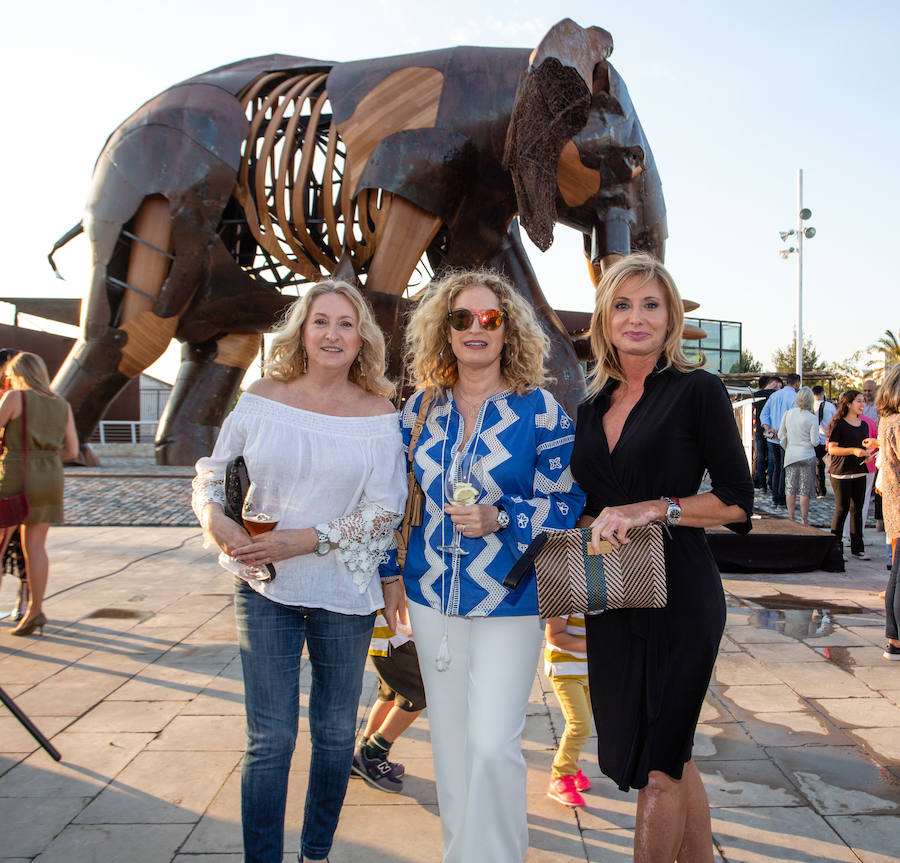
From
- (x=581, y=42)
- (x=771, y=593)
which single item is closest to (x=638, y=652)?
(x=771, y=593)

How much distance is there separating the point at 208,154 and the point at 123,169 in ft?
3.07

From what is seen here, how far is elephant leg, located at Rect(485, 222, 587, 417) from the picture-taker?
6.82m

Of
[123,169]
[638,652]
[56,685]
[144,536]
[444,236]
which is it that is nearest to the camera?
[638,652]

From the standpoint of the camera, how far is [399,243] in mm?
6246

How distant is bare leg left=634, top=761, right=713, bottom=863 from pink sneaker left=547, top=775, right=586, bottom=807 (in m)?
0.67

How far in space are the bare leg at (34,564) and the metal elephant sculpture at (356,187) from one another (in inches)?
112

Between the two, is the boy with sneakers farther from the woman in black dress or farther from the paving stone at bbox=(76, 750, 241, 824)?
the woman in black dress

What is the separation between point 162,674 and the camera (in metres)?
3.98

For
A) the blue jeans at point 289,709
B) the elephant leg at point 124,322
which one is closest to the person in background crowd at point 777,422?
the elephant leg at point 124,322

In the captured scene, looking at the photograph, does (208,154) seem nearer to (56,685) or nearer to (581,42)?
(581,42)

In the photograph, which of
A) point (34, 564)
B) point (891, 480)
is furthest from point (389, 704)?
point (891, 480)

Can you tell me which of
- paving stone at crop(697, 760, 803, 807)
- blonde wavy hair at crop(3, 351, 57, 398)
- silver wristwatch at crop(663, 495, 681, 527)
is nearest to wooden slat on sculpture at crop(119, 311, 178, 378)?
blonde wavy hair at crop(3, 351, 57, 398)

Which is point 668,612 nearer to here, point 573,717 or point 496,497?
Answer: point 496,497

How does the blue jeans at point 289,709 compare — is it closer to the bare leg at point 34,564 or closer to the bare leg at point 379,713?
the bare leg at point 379,713
